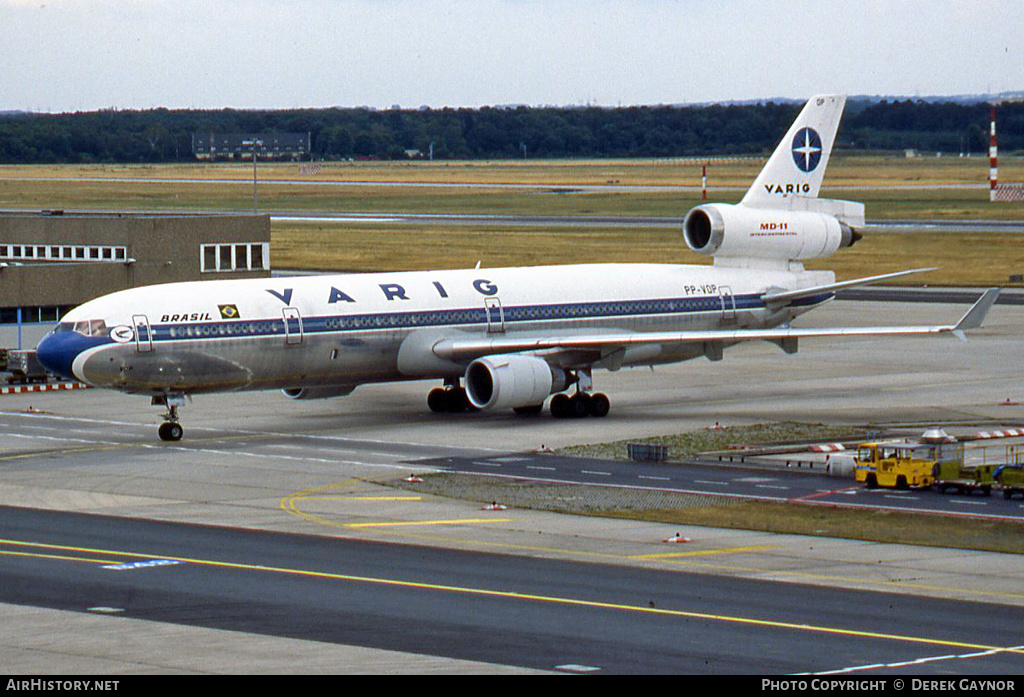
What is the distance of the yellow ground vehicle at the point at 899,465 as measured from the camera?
40.0 m

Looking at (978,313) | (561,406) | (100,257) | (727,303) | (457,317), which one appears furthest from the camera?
(100,257)

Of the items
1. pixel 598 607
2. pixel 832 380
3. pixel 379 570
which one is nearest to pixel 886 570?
pixel 598 607

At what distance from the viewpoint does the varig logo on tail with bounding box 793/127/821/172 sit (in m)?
59.8

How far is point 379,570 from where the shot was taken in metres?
30.8

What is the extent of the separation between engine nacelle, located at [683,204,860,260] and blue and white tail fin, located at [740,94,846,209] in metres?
0.63

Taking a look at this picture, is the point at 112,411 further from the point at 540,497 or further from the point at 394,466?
the point at 540,497

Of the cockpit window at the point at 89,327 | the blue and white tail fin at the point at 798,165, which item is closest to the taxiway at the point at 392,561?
the cockpit window at the point at 89,327

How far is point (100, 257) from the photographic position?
70062mm

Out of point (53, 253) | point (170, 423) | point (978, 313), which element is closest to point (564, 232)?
point (53, 253)

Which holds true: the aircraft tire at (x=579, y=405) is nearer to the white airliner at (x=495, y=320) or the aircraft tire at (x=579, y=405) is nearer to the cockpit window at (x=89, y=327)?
the white airliner at (x=495, y=320)

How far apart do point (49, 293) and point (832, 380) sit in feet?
98.0

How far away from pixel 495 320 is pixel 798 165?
13669 millimetres

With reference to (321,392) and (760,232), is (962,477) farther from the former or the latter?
(321,392)
